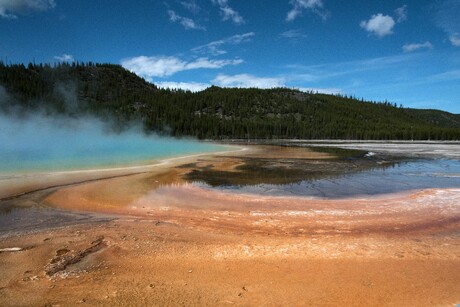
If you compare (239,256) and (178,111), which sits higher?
(178,111)

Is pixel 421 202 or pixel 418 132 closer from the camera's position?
pixel 421 202

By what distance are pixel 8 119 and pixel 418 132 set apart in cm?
15050

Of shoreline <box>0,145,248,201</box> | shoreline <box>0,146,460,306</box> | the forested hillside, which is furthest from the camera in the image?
the forested hillside

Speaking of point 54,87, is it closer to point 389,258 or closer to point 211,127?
point 211,127

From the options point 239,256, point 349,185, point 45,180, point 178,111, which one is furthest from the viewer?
point 178,111

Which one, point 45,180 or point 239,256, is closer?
point 239,256

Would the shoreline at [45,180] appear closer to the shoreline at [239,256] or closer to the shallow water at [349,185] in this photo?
the shoreline at [239,256]

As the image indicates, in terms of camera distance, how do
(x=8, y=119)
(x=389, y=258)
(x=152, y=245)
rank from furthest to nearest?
(x=8, y=119) < (x=152, y=245) < (x=389, y=258)

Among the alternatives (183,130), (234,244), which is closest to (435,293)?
(234,244)

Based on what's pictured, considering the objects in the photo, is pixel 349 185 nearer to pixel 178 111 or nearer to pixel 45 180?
pixel 45 180

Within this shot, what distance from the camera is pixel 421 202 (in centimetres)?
1322

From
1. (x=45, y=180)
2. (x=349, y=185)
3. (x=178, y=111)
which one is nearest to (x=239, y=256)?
(x=349, y=185)

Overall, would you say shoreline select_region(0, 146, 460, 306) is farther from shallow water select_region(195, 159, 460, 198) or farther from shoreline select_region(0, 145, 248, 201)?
shoreline select_region(0, 145, 248, 201)

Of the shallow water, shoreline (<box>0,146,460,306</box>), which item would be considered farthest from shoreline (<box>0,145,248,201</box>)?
the shallow water
